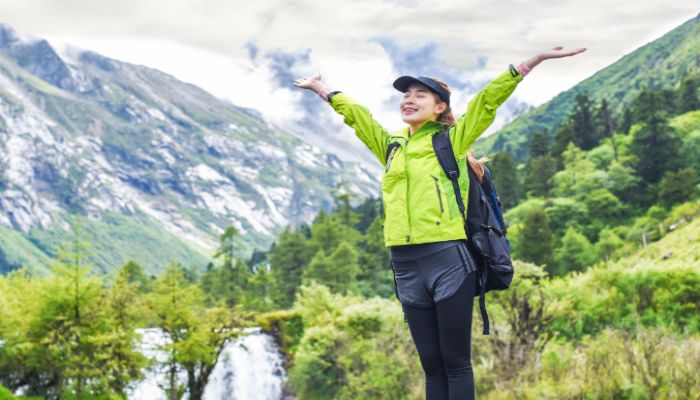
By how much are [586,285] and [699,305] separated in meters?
5.62

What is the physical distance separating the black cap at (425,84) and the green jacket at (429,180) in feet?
0.69

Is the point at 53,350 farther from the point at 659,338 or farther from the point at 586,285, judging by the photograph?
the point at 659,338

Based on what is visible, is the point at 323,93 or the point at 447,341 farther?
the point at 323,93

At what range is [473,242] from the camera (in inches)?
172

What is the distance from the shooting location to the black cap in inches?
183

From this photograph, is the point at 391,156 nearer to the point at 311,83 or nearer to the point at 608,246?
the point at 311,83

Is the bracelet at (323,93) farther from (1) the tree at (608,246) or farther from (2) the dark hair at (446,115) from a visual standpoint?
(1) the tree at (608,246)

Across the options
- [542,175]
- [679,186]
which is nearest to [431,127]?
[679,186]

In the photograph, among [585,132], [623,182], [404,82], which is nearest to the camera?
[404,82]

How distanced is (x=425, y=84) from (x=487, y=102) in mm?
465

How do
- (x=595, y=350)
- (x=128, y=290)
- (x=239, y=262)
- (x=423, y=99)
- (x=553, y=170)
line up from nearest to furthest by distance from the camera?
1. (x=423, y=99)
2. (x=595, y=350)
3. (x=128, y=290)
4. (x=553, y=170)
5. (x=239, y=262)

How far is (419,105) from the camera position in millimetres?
4684

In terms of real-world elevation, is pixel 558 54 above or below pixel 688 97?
below

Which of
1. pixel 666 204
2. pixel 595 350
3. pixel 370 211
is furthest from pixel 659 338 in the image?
pixel 370 211
